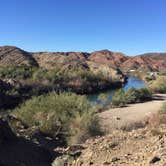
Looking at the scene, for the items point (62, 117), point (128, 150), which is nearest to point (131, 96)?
point (62, 117)

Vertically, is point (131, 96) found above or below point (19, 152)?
below

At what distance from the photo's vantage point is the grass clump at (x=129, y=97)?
140 ft

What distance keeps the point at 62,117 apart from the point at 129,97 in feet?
82.5

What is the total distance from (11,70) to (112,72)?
106ft

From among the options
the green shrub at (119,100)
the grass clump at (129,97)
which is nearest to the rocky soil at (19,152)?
the green shrub at (119,100)

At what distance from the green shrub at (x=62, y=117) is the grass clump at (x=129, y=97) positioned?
690 inches

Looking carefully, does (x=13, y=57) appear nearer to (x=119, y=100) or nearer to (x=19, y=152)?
(x=119, y=100)

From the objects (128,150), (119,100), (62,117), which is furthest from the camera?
(119,100)

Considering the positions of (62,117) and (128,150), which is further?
(62,117)

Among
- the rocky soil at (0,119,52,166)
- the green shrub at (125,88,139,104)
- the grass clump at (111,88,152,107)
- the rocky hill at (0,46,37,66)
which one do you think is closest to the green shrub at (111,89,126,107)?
the grass clump at (111,88,152,107)

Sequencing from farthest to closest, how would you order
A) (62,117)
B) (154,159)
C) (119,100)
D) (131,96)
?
1. (131,96)
2. (119,100)
3. (62,117)
4. (154,159)

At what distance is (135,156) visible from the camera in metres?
11.0

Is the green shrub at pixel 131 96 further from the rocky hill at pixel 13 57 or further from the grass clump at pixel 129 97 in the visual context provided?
the rocky hill at pixel 13 57

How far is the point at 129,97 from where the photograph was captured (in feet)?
148
